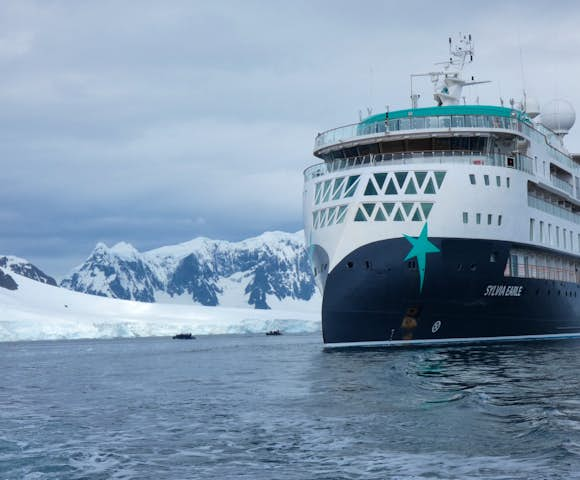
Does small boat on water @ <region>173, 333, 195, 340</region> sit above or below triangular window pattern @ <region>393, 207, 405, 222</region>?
below

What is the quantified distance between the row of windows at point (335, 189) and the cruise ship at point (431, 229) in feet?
0.20

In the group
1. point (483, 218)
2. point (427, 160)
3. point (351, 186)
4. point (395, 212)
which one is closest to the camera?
point (395, 212)

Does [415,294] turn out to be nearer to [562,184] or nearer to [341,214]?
[341,214]

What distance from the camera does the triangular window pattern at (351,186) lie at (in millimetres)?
39062

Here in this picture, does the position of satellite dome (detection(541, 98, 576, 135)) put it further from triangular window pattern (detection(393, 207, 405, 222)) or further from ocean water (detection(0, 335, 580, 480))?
ocean water (detection(0, 335, 580, 480))

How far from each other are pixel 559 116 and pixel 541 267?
22.5m

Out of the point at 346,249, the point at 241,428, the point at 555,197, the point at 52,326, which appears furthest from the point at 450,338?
the point at 52,326

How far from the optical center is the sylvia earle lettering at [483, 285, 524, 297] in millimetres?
38875

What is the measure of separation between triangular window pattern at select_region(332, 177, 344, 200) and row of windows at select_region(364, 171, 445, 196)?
1.88 metres

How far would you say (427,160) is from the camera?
39438 mm

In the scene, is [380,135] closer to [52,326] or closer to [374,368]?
[374,368]

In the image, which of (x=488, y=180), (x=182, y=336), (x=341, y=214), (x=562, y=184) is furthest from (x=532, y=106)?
(x=182, y=336)

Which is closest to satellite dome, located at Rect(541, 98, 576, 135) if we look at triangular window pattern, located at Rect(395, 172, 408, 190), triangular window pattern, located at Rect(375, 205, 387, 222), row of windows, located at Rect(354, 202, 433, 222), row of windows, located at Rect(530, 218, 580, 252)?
row of windows, located at Rect(530, 218, 580, 252)

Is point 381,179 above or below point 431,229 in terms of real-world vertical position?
above
